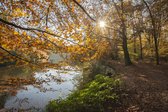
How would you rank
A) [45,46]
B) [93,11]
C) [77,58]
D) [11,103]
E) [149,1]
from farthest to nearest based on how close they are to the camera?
[149,1]
[11,103]
[93,11]
[77,58]
[45,46]

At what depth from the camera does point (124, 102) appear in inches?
299

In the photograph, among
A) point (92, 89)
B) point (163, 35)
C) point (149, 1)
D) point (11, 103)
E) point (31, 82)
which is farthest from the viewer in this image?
point (163, 35)

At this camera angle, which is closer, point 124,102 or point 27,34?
point 27,34

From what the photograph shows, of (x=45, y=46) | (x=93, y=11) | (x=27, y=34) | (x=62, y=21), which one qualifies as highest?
(x=93, y=11)

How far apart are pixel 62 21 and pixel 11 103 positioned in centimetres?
968

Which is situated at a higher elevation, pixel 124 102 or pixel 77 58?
pixel 77 58

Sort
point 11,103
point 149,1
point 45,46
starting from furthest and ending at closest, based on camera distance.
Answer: point 149,1, point 11,103, point 45,46

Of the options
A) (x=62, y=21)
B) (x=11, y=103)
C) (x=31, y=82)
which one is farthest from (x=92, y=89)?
(x=11, y=103)

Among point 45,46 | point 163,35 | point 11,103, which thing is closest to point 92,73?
point 11,103

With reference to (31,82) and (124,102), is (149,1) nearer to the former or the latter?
(124,102)

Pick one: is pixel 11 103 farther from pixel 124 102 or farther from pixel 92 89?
pixel 124 102

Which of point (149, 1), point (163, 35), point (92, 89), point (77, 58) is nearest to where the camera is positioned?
point (77, 58)

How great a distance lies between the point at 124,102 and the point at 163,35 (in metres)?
27.9

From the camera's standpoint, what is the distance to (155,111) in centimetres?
639
